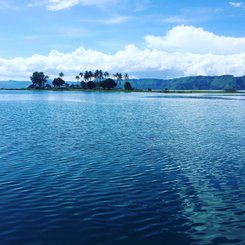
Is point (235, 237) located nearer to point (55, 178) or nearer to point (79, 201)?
point (79, 201)

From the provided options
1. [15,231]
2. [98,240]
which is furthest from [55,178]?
[98,240]

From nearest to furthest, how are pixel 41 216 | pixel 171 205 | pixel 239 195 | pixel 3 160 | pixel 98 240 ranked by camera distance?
pixel 98 240
pixel 41 216
pixel 171 205
pixel 239 195
pixel 3 160

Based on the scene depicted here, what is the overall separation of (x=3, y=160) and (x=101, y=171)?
11.9 metres

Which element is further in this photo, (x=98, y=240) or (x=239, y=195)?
(x=239, y=195)

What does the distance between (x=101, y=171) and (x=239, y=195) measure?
13.4m

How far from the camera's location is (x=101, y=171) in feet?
112

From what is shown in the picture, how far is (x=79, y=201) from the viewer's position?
25578 mm

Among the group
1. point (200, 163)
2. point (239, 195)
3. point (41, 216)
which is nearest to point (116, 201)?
point (41, 216)

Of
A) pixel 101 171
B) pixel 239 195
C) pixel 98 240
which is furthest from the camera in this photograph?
pixel 101 171

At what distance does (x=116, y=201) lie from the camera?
2570 cm

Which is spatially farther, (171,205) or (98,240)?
(171,205)

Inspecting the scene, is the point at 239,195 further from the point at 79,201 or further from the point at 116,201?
the point at 79,201

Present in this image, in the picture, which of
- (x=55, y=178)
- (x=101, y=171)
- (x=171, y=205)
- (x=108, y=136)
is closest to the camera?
(x=171, y=205)

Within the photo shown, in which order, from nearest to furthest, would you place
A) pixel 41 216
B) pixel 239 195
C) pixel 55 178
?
pixel 41 216
pixel 239 195
pixel 55 178
